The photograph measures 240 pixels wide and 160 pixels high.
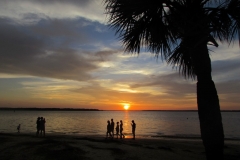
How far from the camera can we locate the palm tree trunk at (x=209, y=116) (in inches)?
180

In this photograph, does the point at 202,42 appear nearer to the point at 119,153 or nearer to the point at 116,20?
the point at 116,20

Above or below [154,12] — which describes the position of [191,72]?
below

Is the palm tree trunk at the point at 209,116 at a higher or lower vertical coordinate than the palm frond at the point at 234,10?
lower

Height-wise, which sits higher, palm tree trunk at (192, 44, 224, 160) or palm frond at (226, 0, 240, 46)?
palm frond at (226, 0, 240, 46)

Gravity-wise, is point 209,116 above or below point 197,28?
below

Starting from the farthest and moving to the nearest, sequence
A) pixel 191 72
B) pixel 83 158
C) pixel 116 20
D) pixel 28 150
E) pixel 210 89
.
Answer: pixel 28 150
pixel 83 158
pixel 191 72
pixel 116 20
pixel 210 89

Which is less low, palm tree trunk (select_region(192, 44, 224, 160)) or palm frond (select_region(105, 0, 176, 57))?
palm frond (select_region(105, 0, 176, 57))

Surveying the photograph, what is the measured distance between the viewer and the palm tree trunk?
180 inches

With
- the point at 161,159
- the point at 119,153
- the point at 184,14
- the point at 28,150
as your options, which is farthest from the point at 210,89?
the point at 28,150

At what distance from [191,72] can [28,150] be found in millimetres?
9099

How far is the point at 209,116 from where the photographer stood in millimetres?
4629

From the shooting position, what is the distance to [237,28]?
5.52 m

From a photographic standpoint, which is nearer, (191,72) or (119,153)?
(191,72)

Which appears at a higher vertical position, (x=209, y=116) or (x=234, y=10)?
(x=234, y=10)
